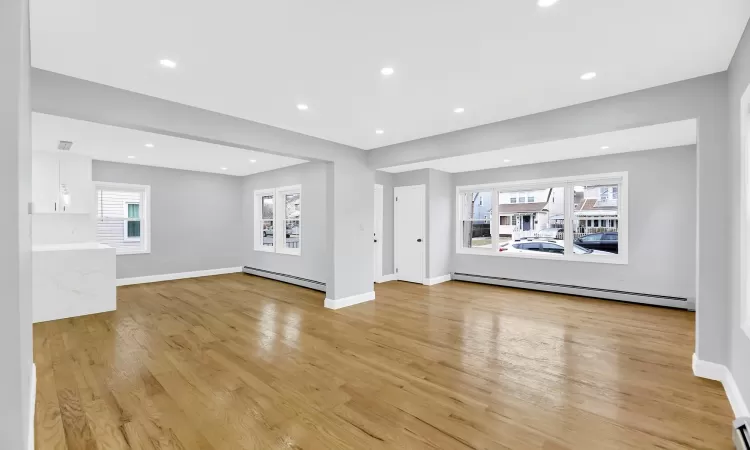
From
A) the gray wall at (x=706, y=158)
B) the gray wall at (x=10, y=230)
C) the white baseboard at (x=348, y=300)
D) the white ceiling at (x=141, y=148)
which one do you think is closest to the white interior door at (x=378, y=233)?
the white baseboard at (x=348, y=300)

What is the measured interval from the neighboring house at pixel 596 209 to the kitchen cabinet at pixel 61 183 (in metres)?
8.71

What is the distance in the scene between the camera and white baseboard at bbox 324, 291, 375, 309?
5176 millimetres

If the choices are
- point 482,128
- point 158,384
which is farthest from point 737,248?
point 158,384

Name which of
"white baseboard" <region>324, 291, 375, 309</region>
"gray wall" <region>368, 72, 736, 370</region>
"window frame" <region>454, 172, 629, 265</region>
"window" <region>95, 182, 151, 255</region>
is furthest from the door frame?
"window" <region>95, 182, 151, 255</region>

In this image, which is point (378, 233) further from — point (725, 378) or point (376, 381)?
point (725, 378)

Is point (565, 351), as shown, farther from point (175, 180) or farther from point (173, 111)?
point (175, 180)

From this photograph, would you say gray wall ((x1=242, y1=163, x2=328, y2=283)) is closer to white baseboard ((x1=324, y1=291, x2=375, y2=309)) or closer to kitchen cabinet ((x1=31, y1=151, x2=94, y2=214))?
white baseboard ((x1=324, y1=291, x2=375, y2=309))

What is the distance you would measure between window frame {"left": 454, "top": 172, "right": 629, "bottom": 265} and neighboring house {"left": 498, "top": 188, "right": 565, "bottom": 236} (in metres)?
0.08

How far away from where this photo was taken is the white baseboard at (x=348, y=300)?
518cm

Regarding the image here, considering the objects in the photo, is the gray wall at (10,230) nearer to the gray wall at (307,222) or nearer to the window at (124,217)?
the gray wall at (307,222)

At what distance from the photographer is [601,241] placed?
5707 millimetres

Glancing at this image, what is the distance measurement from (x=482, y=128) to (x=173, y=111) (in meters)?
3.51

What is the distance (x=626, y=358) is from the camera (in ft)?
10.7

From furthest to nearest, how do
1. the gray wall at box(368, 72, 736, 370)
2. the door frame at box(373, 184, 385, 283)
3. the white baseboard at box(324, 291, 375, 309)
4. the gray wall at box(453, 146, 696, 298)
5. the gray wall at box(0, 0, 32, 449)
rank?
the door frame at box(373, 184, 385, 283) < the white baseboard at box(324, 291, 375, 309) < the gray wall at box(453, 146, 696, 298) < the gray wall at box(368, 72, 736, 370) < the gray wall at box(0, 0, 32, 449)
